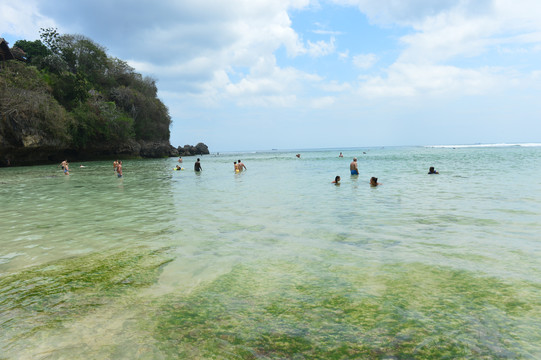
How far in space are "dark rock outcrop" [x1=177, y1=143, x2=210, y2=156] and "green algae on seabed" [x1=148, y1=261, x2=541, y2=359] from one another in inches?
3588

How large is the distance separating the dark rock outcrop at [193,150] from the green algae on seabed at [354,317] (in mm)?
91142

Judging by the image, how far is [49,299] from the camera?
4.43 metres

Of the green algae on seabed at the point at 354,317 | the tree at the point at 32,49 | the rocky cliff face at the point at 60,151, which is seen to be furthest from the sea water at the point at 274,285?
the tree at the point at 32,49

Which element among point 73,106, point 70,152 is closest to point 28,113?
point 73,106

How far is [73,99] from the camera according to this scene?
5347 centimetres

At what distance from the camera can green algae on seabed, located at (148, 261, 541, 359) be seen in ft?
10.4

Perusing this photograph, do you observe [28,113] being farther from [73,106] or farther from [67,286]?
[67,286]

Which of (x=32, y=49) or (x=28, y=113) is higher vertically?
(x=32, y=49)

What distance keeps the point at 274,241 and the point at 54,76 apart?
61517mm

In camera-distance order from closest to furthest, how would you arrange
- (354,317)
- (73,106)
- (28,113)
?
(354,317), (28,113), (73,106)

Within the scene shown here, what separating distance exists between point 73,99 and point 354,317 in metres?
62.7

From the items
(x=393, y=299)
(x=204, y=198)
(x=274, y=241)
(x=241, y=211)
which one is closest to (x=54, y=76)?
(x=204, y=198)

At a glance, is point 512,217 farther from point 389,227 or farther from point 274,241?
point 274,241

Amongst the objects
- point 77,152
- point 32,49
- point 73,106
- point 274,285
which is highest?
point 32,49
